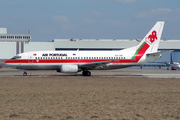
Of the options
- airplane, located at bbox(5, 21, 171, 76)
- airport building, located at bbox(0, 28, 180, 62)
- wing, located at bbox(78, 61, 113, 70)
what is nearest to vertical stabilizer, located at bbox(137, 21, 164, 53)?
airplane, located at bbox(5, 21, 171, 76)

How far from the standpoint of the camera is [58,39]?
99250mm

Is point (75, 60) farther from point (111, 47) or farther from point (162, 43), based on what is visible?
point (162, 43)

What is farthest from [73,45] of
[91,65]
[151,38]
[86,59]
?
[91,65]

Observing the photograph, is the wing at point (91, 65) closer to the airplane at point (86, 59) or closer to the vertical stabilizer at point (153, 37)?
the airplane at point (86, 59)

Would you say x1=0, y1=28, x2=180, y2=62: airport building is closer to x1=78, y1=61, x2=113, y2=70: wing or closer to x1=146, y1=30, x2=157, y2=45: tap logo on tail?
x1=78, y1=61, x2=113, y2=70: wing

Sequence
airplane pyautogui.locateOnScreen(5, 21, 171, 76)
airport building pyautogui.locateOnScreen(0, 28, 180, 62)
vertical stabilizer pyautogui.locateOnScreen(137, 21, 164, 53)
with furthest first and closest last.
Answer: airport building pyautogui.locateOnScreen(0, 28, 180, 62)
vertical stabilizer pyautogui.locateOnScreen(137, 21, 164, 53)
airplane pyautogui.locateOnScreen(5, 21, 171, 76)

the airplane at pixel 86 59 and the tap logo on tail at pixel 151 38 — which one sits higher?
the tap logo on tail at pixel 151 38

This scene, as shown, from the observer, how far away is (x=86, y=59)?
4097cm

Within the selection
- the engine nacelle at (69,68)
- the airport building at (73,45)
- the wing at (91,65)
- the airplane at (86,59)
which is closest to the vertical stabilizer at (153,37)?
the airplane at (86,59)

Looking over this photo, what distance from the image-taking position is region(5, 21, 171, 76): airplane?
4012 centimetres

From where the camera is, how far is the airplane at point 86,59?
4012 centimetres

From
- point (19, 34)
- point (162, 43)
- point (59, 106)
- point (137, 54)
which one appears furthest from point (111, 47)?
point (19, 34)

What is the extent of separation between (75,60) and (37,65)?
570cm

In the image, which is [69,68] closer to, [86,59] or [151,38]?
[86,59]
